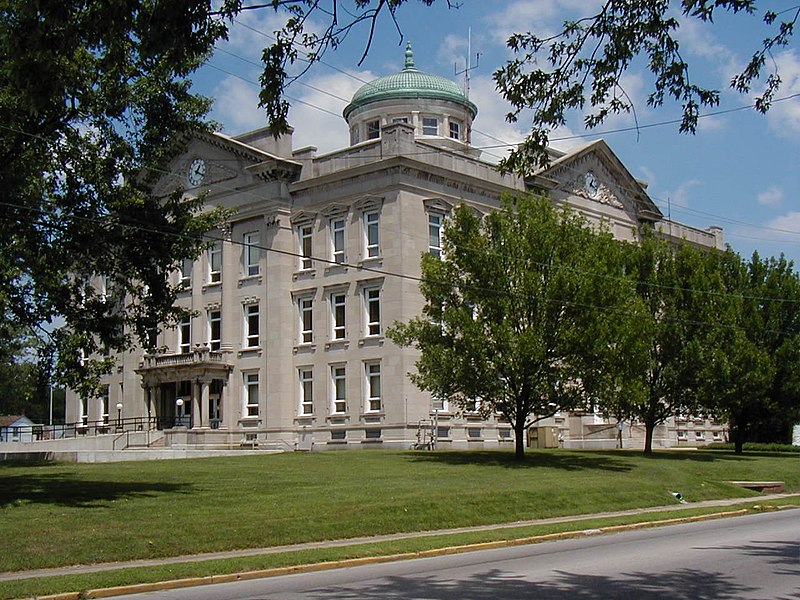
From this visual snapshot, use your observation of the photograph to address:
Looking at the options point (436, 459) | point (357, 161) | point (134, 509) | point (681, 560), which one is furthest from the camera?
point (357, 161)

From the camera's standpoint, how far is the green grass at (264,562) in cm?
1373

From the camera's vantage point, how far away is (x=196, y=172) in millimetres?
58281

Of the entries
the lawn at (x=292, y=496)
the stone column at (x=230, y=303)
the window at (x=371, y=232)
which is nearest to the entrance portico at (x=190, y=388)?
the stone column at (x=230, y=303)

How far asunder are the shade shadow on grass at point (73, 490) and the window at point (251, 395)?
2581 cm

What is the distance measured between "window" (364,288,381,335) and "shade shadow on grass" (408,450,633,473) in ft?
35.8

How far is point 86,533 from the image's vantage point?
57.7ft

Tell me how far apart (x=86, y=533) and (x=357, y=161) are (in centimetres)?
3526

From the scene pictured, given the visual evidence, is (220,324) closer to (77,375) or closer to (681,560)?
(77,375)

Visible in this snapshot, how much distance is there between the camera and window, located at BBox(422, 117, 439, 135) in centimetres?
6256

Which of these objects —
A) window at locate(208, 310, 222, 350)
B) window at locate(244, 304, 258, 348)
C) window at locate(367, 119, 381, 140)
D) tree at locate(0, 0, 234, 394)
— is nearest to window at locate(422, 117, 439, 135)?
window at locate(367, 119, 381, 140)

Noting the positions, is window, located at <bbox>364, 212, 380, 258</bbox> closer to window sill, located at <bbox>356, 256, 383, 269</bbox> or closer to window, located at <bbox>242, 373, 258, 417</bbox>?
window sill, located at <bbox>356, 256, 383, 269</bbox>

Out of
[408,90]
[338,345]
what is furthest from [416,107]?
[338,345]

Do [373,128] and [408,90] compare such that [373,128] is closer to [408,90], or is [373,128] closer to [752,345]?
[408,90]

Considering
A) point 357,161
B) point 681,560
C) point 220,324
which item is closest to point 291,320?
point 220,324
